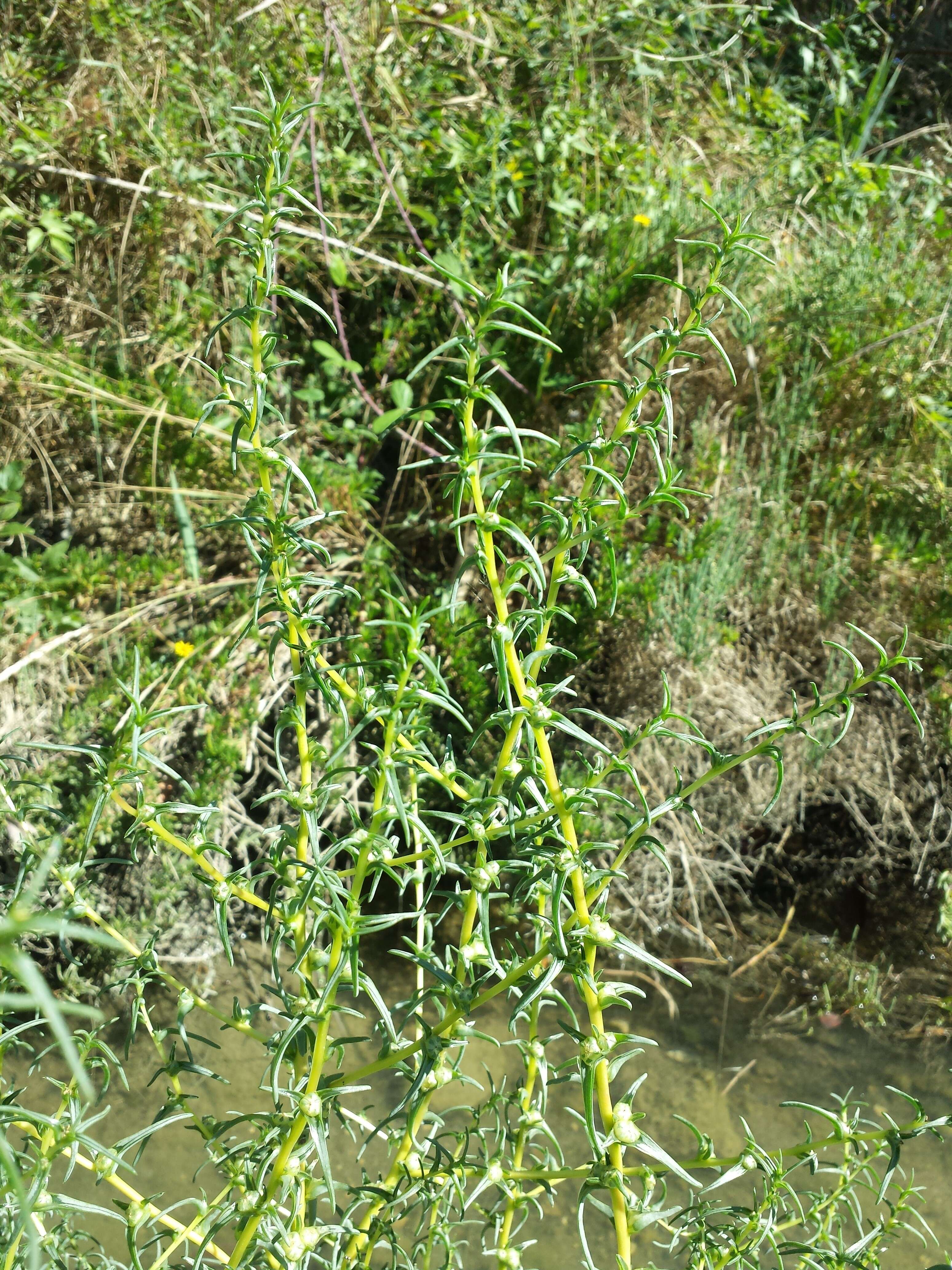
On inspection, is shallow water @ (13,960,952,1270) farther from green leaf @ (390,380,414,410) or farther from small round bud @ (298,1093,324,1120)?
green leaf @ (390,380,414,410)

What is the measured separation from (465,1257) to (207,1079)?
79cm

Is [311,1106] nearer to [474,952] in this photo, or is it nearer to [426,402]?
[474,952]

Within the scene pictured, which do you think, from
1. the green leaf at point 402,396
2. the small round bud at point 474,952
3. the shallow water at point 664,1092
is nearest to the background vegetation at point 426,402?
the green leaf at point 402,396

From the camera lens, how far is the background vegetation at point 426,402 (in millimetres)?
2611

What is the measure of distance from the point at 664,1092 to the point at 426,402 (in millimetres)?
2015

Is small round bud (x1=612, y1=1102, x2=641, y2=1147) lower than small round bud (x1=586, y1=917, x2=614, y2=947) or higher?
lower

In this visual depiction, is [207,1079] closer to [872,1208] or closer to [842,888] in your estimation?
[872,1208]

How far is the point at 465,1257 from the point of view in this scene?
5.92 ft

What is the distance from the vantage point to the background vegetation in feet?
8.57

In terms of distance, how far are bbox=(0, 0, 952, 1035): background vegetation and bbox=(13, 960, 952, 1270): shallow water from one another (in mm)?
170

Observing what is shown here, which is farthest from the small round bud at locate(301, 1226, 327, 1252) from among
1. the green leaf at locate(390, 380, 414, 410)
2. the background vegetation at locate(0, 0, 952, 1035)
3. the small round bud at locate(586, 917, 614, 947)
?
the green leaf at locate(390, 380, 414, 410)

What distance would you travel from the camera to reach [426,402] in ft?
9.71

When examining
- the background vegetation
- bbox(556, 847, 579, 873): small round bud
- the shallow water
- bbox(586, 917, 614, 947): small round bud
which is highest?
bbox(556, 847, 579, 873): small round bud

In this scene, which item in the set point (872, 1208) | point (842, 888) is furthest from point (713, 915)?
point (872, 1208)
